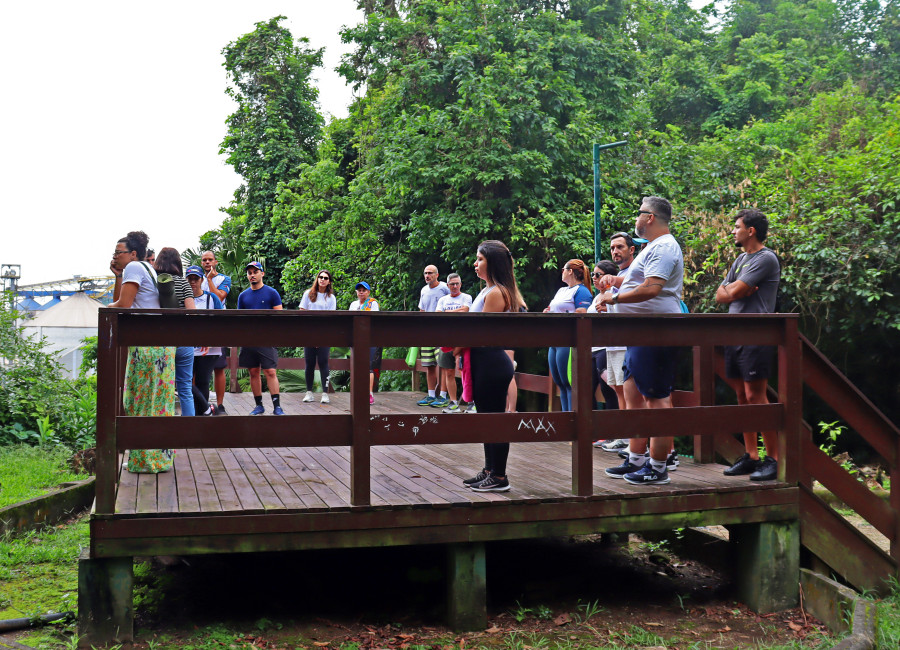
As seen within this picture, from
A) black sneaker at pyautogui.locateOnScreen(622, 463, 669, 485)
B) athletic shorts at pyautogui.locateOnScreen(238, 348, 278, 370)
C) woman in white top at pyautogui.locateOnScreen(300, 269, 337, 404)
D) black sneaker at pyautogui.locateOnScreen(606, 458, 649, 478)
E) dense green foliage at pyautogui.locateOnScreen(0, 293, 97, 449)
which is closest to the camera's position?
black sneaker at pyautogui.locateOnScreen(622, 463, 669, 485)

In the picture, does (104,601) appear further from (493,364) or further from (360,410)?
(493,364)

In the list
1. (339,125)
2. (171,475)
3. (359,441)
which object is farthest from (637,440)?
(339,125)

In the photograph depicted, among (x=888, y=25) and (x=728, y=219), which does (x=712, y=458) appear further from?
(x=888, y=25)

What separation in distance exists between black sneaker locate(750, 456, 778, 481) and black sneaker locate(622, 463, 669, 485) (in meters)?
0.62

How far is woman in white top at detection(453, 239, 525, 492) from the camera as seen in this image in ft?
15.5

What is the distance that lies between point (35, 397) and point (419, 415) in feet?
28.2

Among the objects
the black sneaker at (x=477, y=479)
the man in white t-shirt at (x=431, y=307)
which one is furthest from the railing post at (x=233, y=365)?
→ the black sneaker at (x=477, y=479)

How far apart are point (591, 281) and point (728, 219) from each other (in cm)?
540

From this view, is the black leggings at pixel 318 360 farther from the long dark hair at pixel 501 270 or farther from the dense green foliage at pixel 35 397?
the long dark hair at pixel 501 270

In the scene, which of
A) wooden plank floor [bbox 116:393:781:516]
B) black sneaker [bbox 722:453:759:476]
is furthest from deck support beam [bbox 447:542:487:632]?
black sneaker [bbox 722:453:759:476]

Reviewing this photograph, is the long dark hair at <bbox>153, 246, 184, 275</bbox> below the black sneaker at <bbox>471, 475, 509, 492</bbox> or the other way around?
the other way around

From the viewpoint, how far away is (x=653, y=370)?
5.02 m

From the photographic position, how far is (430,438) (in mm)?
4379

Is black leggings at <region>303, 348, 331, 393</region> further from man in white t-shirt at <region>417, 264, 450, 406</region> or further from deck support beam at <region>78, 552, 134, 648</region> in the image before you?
deck support beam at <region>78, 552, 134, 648</region>
